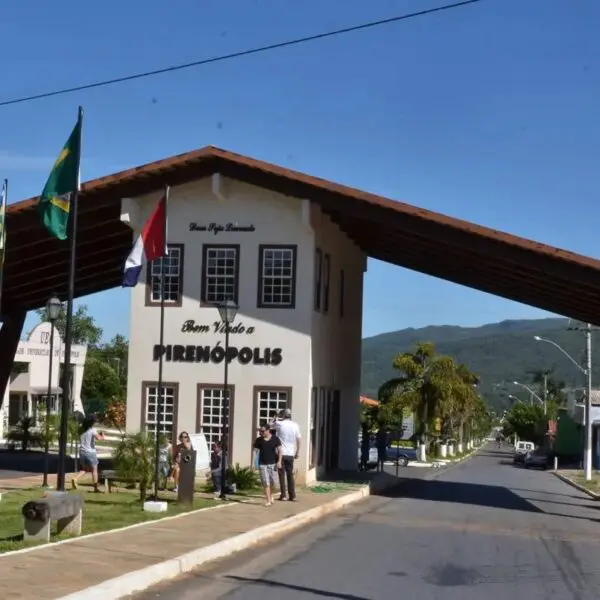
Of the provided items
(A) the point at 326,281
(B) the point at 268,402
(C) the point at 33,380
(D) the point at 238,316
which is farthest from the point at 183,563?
(C) the point at 33,380

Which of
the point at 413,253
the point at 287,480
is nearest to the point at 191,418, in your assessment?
the point at 287,480

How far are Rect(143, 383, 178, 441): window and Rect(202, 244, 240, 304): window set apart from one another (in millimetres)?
2518

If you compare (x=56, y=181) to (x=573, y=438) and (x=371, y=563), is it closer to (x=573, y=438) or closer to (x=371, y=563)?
(x=371, y=563)

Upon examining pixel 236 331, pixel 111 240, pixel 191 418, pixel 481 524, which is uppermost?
pixel 111 240

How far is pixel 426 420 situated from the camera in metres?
61.0

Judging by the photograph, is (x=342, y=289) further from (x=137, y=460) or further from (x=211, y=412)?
(x=137, y=460)

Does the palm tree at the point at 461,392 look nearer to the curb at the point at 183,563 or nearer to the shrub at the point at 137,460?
the curb at the point at 183,563

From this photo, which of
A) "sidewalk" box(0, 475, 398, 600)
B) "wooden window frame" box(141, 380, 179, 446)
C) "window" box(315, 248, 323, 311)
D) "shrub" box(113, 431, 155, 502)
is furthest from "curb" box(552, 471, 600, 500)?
"shrub" box(113, 431, 155, 502)

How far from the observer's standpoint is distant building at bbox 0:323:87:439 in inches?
1865

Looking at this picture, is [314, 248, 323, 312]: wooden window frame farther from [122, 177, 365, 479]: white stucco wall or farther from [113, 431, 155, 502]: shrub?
[113, 431, 155, 502]: shrub

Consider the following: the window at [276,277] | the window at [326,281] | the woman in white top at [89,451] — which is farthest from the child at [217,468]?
the window at [326,281]

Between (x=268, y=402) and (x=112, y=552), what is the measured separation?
46.2 ft

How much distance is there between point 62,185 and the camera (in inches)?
568

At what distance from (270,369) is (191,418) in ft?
7.94
